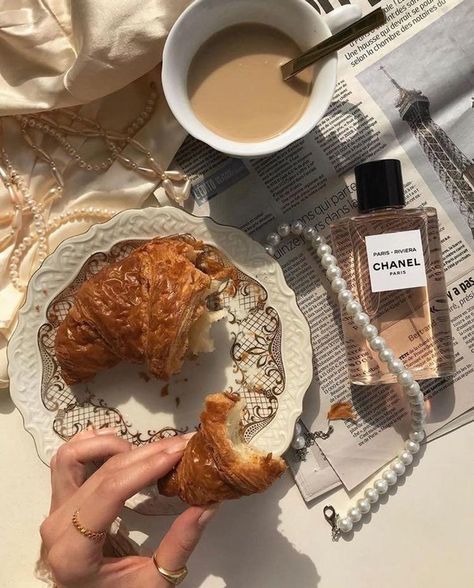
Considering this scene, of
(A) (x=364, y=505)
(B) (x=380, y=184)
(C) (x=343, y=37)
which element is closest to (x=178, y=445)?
(A) (x=364, y=505)

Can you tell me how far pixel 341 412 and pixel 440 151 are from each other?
0.40 meters

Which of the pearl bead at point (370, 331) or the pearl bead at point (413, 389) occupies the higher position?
the pearl bead at point (370, 331)

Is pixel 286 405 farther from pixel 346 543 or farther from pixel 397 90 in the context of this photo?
pixel 397 90

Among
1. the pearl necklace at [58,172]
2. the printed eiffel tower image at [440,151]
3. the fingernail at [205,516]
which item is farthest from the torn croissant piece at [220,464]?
the printed eiffel tower image at [440,151]

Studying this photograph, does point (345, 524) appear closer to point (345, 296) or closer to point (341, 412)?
point (341, 412)

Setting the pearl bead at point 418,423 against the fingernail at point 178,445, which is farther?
the pearl bead at point 418,423

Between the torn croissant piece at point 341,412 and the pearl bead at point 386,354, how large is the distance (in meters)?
0.09

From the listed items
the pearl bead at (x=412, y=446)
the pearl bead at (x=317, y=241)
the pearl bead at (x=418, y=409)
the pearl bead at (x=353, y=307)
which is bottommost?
the pearl bead at (x=412, y=446)

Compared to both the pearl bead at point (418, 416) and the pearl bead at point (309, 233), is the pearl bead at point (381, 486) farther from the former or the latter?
the pearl bead at point (309, 233)

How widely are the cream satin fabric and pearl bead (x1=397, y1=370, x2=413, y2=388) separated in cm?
43

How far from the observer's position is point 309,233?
81cm

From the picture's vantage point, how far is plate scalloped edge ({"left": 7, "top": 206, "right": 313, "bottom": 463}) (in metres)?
0.75

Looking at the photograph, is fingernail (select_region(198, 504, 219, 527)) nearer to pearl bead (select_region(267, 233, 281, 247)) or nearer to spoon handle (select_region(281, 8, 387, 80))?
pearl bead (select_region(267, 233, 281, 247))

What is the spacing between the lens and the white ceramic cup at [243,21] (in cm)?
68
